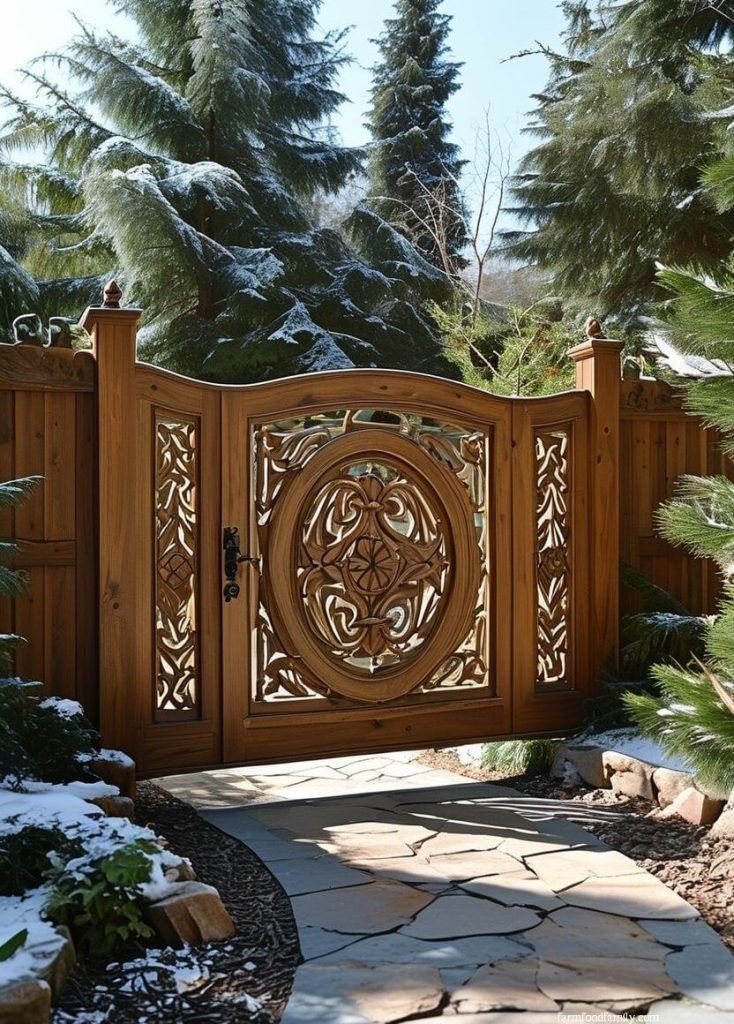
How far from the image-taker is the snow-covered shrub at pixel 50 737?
3.27 metres

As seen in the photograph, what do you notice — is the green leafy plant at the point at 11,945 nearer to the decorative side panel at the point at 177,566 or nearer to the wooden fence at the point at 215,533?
the wooden fence at the point at 215,533

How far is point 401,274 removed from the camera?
1338 cm

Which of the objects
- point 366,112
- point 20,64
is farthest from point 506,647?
point 366,112

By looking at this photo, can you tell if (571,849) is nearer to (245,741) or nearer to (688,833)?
(688,833)

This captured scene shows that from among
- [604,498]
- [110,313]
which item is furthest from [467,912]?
[110,313]

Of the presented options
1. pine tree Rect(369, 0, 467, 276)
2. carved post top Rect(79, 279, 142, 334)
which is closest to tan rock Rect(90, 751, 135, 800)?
carved post top Rect(79, 279, 142, 334)

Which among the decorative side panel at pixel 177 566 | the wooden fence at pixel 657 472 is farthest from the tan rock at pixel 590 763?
the decorative side panel at pixel 177 566

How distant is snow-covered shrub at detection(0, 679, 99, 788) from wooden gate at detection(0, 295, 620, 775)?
27 centimetres

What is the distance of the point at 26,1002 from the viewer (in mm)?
2076

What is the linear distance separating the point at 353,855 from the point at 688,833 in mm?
1254

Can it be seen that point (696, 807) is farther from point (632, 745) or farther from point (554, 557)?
point (554, 557)

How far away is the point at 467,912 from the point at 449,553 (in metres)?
1.91

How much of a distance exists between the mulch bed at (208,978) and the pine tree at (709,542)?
1.32m

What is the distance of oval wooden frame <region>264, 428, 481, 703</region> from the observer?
423 cm
